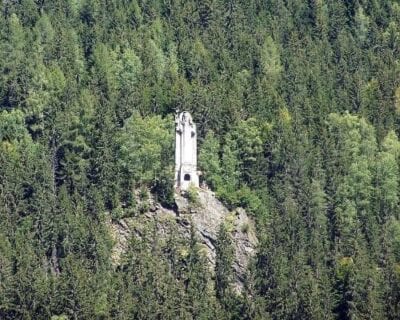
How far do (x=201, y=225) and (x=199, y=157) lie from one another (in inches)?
254

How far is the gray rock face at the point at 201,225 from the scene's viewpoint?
11475 cm

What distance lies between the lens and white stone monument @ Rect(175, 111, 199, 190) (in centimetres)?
11819

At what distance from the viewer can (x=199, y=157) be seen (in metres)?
120

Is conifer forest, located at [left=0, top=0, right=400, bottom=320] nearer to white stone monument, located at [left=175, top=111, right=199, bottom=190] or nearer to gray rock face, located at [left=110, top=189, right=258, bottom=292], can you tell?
gray rock face, located at [left=110, top=189, right=258, bottom=292]

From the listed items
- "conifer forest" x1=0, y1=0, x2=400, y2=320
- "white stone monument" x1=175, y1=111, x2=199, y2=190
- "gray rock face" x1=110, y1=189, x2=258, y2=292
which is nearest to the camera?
"conifer forest" x1=0, y1=0, x2=400, y2=320

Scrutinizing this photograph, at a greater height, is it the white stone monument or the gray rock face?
the white stone monument

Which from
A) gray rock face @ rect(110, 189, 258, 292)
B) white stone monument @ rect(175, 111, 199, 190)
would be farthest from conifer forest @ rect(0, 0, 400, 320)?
white stone monument @ rect(175, 111, 199, 190)

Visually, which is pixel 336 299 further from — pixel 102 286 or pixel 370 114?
pixel 370 114

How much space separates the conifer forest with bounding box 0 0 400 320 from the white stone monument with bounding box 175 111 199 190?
0.88 metres

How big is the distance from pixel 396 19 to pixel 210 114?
4190 centimetres

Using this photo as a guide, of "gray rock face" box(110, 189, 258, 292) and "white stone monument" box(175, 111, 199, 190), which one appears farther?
"white stone monument" box(175, 111, 199, 190)

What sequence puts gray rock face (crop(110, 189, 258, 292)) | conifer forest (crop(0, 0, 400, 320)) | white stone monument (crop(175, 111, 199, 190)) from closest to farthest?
conifer forest (crop(0, 0, 400, 320)), gray rock face (crop(110, 189, 258, 292)), white stone monument (crop(175, 111, 199, 190))

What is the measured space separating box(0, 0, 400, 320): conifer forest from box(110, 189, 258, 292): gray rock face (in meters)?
0.77

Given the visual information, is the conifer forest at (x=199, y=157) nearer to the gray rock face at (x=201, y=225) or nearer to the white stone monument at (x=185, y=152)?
the gray rock face at (x=201, y=225)
